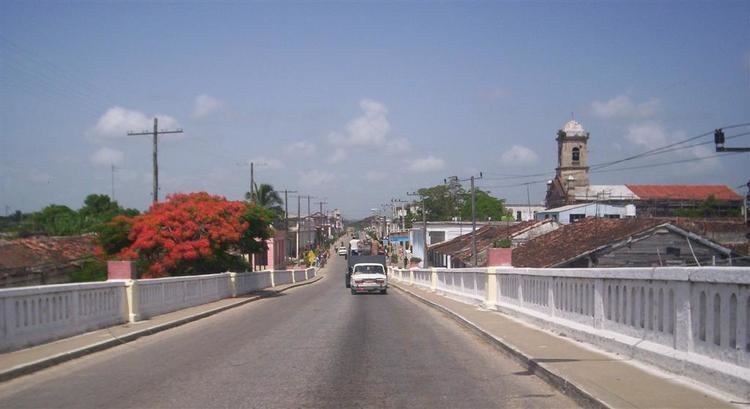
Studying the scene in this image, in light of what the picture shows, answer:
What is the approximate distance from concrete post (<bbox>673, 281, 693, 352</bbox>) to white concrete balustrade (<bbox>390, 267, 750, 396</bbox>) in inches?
0.5

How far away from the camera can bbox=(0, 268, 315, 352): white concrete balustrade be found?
1338 cm

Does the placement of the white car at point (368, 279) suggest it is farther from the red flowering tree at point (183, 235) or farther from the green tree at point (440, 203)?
the green tree at point (440, 203)

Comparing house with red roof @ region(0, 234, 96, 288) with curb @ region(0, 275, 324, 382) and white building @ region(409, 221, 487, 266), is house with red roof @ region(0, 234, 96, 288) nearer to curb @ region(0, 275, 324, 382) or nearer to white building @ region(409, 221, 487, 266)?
curb @ region(0, 275, 324, 382)

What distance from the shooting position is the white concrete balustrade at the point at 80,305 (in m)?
13.4

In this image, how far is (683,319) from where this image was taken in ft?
31.0

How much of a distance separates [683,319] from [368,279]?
1305 inches

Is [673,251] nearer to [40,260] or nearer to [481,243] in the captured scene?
[481,243]

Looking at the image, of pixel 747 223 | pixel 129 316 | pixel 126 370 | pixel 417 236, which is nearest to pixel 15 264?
pixel 129 316

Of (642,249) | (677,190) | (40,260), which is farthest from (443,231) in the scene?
(40,260)

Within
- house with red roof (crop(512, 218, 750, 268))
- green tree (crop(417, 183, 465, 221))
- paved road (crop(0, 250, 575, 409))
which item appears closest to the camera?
paved road (crop(0, 250, 575, 409))

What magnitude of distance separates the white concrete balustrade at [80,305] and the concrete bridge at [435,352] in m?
0.05

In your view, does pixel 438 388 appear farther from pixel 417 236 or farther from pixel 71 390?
pixel 417 236

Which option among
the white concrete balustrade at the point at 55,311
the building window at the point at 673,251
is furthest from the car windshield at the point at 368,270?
the white concrete balustrade at the point at 55,311

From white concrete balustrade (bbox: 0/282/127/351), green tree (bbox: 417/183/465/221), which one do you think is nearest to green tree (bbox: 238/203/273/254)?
white concrete balustrade (bbox: 0/282/127/351)
